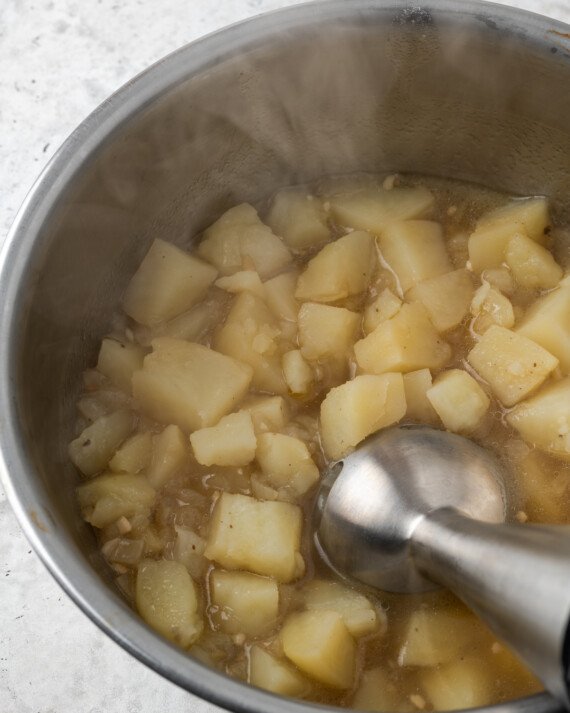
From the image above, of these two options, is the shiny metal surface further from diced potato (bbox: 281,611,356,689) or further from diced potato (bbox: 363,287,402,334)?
diced potato (bbox: 363,287,402,334)

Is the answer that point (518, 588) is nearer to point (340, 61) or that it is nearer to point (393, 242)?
point (393, 242)

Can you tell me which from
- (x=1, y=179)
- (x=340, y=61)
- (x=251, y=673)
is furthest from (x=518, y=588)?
(x=1, y=179)

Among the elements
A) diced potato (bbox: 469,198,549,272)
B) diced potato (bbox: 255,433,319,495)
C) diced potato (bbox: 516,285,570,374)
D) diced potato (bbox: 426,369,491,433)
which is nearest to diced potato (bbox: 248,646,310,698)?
diced potato (bbox: 255,433,319,495)

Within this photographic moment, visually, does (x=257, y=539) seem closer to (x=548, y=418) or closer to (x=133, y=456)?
(x=133, y=456)

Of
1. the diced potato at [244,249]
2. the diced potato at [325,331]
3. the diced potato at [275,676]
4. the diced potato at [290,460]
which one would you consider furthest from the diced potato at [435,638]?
the diced potato at [244,249]

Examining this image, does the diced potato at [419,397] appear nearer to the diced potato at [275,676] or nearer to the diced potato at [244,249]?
the diced potato at [244,249]
